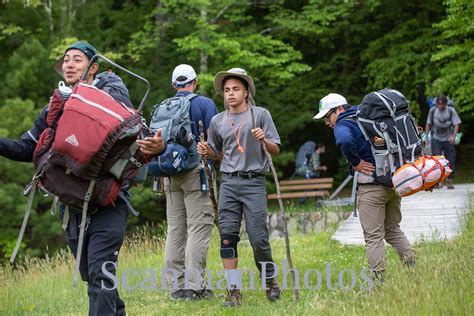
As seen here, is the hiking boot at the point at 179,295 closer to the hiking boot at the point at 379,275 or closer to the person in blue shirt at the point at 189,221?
the person in blue shirt at the point at 189,221

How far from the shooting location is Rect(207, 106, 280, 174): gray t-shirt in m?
7.10

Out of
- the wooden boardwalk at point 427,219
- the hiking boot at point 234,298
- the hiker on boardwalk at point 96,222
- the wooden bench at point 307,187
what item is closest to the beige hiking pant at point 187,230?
the hiking boot at point 234,298

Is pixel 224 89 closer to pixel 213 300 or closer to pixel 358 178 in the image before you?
pixel 358 178

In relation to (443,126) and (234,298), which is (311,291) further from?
(443,126)

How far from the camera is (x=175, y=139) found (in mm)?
7289

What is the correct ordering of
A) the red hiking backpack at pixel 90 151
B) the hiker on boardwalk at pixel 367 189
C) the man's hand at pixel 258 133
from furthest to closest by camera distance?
the hiker on boardwalk at pixel 367 189 → the man's hand at pixel 258 133 → the red hiking backpack at pixel 90 151

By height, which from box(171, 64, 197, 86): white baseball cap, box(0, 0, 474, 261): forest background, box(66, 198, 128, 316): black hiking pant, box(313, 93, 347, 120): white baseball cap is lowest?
box(66, 198, 128, 316): black hiking pant

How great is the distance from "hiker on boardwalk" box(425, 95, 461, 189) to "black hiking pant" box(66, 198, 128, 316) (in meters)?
11.7

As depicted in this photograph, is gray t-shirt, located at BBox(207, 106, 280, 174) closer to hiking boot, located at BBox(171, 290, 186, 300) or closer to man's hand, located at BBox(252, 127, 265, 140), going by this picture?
man's hand, located at BBox(252, 127, 265, 140)

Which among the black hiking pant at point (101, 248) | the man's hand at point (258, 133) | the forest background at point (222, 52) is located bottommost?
the black hiking pant at point (101, 248)

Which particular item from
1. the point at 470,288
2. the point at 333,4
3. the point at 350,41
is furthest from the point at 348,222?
the point at 350,41

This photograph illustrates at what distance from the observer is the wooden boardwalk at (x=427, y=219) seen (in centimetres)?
1052

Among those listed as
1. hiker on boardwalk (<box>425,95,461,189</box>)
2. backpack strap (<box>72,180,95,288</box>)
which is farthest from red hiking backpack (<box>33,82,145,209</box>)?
hiker on boardwalk (<box>425,95,461,189</box>)

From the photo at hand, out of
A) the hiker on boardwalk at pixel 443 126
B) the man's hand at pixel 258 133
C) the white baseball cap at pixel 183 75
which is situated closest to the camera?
the man's hand at pixel 258 133
